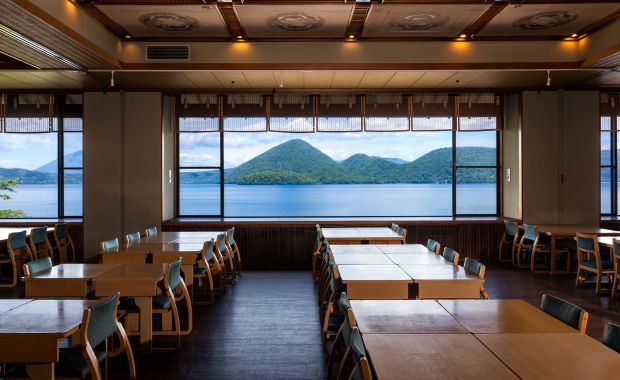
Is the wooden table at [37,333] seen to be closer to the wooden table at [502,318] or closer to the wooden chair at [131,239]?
the wooden table at [502,318]

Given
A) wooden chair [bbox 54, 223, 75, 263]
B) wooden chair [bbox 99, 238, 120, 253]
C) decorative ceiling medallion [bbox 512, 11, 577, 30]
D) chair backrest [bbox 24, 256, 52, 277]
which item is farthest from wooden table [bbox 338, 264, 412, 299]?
wooden chair [bbox 54, 223, 75, 263]

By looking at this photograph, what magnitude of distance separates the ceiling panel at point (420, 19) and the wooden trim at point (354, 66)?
16.6 inches

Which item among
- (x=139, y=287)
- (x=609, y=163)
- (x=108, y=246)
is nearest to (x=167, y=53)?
(x=108, y=246)

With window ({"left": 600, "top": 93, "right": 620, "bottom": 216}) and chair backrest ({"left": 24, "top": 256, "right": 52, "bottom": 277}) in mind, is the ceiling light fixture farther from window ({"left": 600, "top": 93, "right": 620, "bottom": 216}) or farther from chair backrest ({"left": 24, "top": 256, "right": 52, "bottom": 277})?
window ({"left": 600, "top": 93, "right": 620, "bottom": 216})

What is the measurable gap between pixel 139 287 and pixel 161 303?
51cm

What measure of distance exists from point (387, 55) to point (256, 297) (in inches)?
151

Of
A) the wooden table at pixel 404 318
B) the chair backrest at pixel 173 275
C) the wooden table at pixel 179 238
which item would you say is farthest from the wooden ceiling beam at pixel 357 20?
the wooden table at pixel 404 318

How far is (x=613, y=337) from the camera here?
2271 mm

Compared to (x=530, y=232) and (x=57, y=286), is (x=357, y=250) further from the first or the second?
(x=530, y=232)

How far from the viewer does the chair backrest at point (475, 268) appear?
3.75 meters

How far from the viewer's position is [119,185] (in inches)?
326

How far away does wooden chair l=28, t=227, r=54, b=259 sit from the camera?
723 centimetres

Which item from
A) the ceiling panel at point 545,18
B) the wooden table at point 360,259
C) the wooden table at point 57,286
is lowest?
the wooden table at point 57,286

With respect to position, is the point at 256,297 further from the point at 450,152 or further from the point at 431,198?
the point at 431,198
